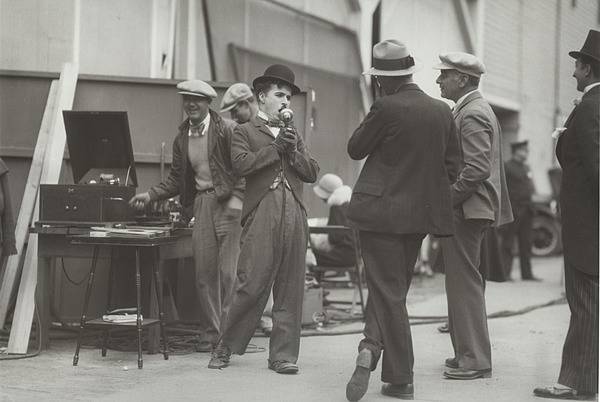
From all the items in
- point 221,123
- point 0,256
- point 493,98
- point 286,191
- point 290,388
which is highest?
point 493,98

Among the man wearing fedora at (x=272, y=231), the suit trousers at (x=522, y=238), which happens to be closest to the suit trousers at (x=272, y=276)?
the man wearing fedora at (x=272, y=231)

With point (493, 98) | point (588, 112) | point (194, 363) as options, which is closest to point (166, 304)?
point (194, 363)

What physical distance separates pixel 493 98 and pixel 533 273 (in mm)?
4677

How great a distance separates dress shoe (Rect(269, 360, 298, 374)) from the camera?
7.61 m

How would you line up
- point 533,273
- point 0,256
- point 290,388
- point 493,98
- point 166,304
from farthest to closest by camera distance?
point 493,98 → point 533,273 → point 166,304 → point 0,256 → point 290,388

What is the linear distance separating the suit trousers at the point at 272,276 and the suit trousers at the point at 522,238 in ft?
28.3

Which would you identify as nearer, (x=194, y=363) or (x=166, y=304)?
(x=194, y=363)

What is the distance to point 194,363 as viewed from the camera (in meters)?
8.09

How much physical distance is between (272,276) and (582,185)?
229 centimetres

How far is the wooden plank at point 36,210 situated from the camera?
8.35m

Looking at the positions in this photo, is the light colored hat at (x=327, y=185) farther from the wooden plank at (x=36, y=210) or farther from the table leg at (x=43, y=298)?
the table leg at (x=43, y=298)

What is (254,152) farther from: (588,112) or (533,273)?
(533,273)

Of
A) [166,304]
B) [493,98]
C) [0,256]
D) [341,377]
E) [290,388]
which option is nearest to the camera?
[290,388]

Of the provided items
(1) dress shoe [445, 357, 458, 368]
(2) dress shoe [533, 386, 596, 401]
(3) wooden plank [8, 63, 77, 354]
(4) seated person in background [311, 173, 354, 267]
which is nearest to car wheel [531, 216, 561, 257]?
(4) seated person in background [311, 173, 354, 267]
